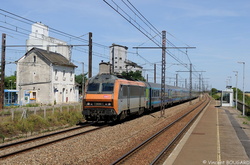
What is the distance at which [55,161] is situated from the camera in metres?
9.83

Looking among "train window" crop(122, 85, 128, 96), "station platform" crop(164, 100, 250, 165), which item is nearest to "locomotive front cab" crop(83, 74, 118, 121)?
"train window" crop(122, 85, 128, 96)

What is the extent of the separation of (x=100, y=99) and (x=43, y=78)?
30476 mm

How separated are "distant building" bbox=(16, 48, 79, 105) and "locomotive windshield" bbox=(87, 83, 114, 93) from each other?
26.8 m

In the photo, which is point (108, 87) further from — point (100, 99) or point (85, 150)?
point (85, 150)

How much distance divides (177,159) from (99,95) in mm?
9664

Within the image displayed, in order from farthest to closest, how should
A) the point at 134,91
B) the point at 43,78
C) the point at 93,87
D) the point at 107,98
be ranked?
1. the point at 43,78
2. the point at 134,91
3. the point at 93,87
4. the point at 107,98

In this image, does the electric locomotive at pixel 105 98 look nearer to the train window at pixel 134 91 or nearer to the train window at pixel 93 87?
the train window at pixel 93 87

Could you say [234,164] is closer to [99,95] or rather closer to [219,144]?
[219,144]

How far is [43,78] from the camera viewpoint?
4700cm

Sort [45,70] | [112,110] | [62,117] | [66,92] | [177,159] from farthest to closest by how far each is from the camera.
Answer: [66,92]
[45,70]
[62,117]
[112,110]
[177,159]

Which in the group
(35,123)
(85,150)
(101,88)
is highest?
(101,88)

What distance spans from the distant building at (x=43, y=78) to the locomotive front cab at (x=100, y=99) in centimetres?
2702

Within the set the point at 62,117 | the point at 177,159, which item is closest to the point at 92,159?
the point at 177,159

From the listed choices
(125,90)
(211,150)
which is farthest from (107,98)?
(211,150)
